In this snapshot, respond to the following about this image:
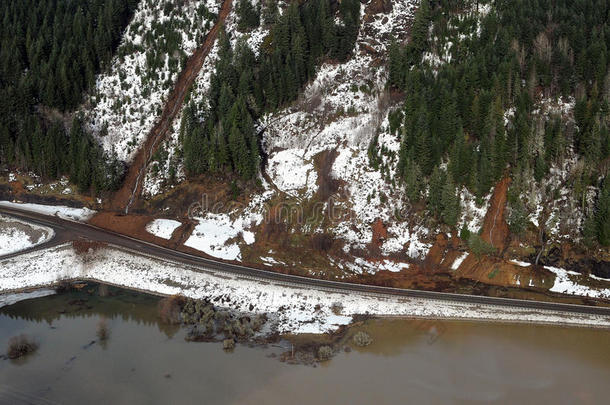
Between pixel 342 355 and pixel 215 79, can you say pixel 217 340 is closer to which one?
pixel 342 355

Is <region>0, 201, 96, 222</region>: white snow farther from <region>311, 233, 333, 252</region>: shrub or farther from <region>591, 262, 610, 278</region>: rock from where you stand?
<region>591, 262, 610, 278</region>: rock

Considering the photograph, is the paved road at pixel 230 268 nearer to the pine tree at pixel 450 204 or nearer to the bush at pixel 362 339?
the bush at pixel 362 339

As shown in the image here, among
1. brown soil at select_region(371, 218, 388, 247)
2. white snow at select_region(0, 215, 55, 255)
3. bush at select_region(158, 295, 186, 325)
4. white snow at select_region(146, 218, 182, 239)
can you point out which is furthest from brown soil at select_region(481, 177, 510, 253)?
white snow at select_region(0, 215, 55, 255)

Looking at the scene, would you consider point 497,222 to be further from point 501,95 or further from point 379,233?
point 501,95

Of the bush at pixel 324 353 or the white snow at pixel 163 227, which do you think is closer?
the bush at pixel 324 353

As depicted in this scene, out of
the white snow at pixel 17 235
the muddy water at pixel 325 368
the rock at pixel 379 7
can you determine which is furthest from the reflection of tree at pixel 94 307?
the rock at pixel 379 7
